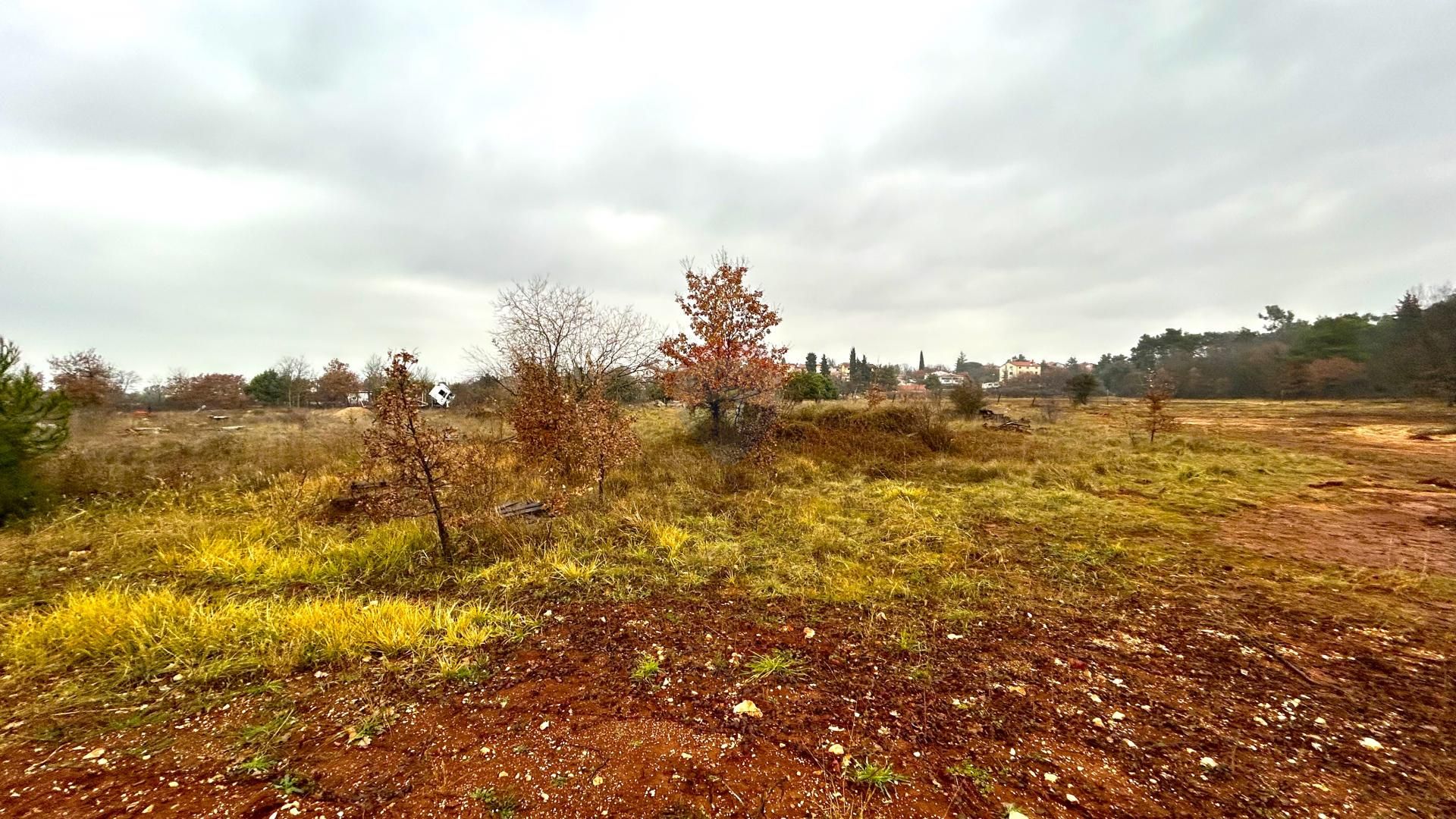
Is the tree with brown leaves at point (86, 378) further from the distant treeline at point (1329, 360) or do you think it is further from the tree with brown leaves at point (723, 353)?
the distant treeline at point (1329, 360)

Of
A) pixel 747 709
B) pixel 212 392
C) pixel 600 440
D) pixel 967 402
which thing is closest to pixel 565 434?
pixel 600 440

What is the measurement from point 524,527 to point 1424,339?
172ft

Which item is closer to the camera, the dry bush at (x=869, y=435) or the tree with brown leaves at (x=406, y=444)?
the tree with brown leaves at (x=406, y=444)

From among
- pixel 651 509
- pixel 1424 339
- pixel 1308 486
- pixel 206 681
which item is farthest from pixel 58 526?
pixel 1424 339

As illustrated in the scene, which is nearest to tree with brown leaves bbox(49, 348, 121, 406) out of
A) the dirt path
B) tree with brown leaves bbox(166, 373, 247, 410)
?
tree with brown leaves bbox(166, 373, 247, 410)

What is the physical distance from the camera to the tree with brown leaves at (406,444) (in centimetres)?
525

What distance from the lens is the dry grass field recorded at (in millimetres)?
2496

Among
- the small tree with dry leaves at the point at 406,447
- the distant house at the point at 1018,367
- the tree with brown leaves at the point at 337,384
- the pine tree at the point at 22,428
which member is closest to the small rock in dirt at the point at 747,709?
the small tree with dry leaves at the point at 406,447

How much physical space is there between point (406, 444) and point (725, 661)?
4196 mm

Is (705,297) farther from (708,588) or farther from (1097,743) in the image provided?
(1097,743)

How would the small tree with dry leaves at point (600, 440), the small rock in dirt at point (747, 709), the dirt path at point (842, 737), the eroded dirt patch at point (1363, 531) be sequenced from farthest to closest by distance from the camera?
1. the small tree with dry leaves at point (600, 440)
2. the eroded dirt patch at point (1363, 531)
3. the small rock in dirt at point (747, 709)
4. the dirt path at point (842, 737)

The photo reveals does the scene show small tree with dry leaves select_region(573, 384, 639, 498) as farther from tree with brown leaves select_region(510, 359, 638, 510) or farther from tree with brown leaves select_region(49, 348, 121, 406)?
tree with brown leaves select_region(49, 348, 121, 406)

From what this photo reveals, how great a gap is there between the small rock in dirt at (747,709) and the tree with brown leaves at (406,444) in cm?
416

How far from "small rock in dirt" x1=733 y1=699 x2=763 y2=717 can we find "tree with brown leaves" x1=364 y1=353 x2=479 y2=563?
13.6 ft
